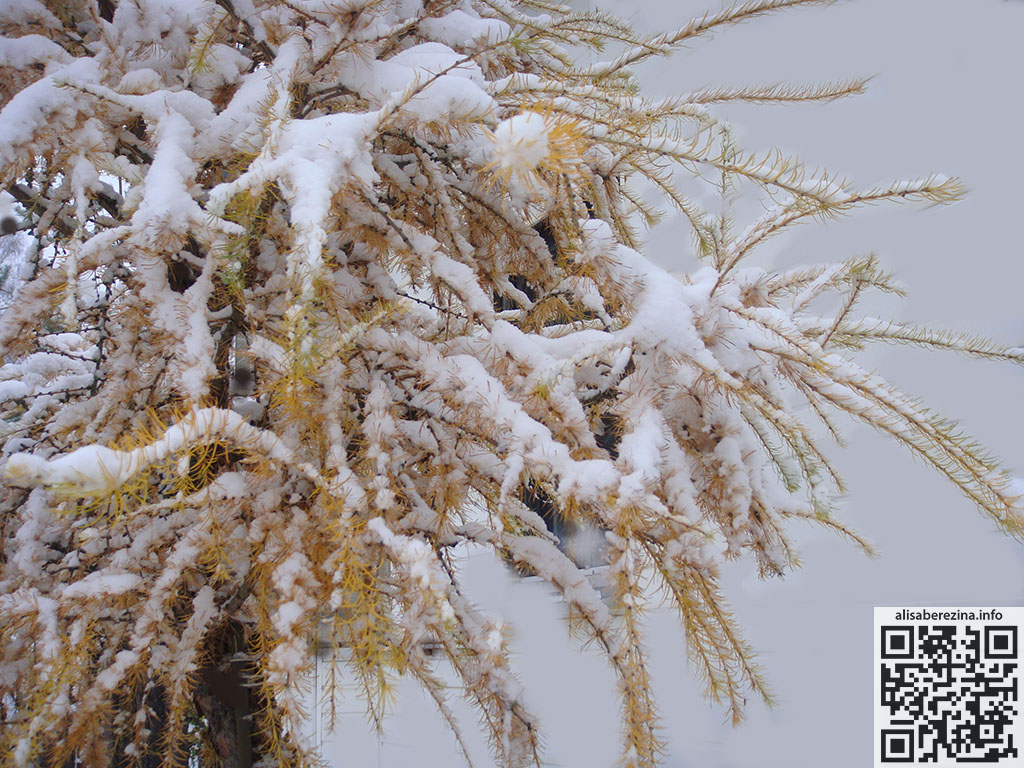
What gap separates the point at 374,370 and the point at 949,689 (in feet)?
5.45

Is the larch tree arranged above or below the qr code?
above

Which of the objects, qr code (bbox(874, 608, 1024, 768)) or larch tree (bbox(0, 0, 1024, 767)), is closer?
larch tree (bbox(0, 0, 1024, 767))

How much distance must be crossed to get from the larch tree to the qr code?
1.00 m

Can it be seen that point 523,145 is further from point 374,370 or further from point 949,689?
point 949,689

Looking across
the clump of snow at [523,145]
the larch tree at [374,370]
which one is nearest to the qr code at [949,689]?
the larch tree at [374,370]

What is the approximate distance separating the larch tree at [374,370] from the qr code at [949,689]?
1.00 metres

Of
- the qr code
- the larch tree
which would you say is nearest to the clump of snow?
the larch tree

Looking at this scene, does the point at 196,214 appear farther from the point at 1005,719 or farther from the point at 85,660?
the point at 1005,719

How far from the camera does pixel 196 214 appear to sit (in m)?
0.90

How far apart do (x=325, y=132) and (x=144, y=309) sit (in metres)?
0.39

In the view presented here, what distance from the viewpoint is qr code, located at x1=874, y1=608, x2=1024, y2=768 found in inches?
71.3

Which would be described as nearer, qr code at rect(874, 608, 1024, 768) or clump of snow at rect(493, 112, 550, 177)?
clump of snow at rect(493, 112, 550, 177)

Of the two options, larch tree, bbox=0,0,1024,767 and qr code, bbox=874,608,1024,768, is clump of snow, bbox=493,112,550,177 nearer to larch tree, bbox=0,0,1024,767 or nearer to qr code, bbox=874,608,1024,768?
larch tree, bbox=0,0,1024,767

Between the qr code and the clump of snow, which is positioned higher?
the clump of snow
